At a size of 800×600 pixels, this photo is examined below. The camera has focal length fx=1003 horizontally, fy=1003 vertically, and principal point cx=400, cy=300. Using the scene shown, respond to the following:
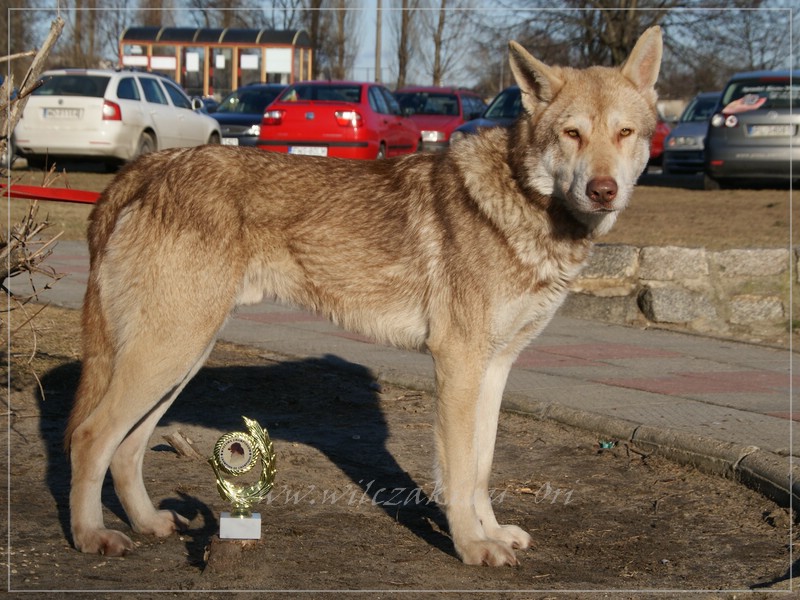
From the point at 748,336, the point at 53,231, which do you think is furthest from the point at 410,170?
the point at 53,231

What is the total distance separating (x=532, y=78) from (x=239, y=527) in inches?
85.9

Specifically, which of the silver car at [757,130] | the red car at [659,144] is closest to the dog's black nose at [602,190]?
the silver car at [757,130]

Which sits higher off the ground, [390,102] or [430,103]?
[390,102]

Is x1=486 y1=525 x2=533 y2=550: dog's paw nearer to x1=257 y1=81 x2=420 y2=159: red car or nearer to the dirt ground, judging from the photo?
the dirt ground

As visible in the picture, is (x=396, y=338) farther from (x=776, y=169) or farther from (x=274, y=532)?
(x=776, y=169)

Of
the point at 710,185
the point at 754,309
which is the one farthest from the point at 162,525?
the point at 710,185

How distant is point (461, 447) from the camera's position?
4031 millimetres

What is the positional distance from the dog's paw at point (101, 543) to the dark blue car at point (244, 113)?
19.3 metres

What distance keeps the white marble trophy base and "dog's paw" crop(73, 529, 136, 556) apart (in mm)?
504

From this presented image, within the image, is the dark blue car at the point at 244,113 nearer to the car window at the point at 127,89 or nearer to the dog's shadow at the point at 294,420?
the car window at the point at 127,89

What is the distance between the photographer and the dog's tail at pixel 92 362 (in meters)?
4.14

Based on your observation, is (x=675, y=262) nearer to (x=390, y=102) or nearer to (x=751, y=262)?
(x=751, y=262)

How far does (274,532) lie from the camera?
4.25 m

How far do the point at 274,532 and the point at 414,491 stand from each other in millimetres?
887
